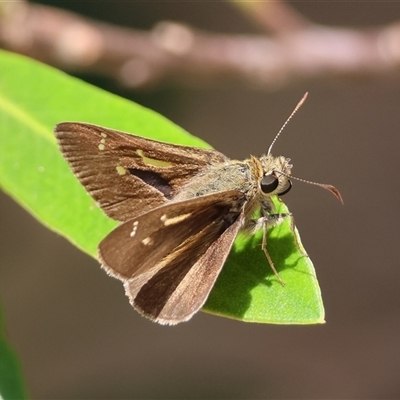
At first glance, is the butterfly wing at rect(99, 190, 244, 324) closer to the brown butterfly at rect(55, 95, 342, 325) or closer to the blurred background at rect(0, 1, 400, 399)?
the brown butterfly at rect(55, 95, 342, 325)

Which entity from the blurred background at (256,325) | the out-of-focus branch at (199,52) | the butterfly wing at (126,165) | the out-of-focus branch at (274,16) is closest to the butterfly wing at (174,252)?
the butterfly wing at (126,165)

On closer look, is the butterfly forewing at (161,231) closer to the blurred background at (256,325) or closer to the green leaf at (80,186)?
the green leaf at (80,186)

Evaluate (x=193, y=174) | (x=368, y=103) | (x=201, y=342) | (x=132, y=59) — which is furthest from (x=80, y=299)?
(x=193, y=174)

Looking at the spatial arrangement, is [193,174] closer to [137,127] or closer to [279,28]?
[137,127]

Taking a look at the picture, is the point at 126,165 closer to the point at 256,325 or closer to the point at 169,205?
the point at 169,205

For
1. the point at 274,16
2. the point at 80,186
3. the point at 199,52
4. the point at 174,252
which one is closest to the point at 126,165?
the point at 80,186

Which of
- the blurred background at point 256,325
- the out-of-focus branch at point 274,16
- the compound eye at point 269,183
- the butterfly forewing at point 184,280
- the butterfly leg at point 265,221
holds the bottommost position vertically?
the blurred background at point 256,325

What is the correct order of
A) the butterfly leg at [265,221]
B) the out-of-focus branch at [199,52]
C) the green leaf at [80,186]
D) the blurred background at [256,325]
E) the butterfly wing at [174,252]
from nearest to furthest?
1. the green leaf at [80,186]
2. the butterfly wing at [174,252]
3. the butterfly leg at [265,221]
4. the out-of-focus branch at [199,52]
5. the blurred background at [256,325]
